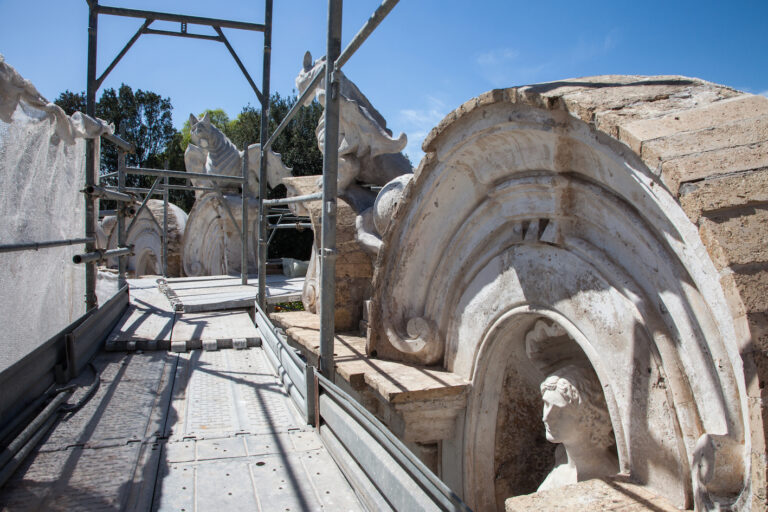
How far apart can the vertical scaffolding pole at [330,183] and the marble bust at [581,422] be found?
1.06 metres

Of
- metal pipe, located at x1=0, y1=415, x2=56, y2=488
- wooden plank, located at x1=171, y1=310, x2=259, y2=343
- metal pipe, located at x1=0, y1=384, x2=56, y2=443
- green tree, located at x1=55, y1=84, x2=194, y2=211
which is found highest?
green tree, located at x1=55, y1=84, x2=194, y2=211

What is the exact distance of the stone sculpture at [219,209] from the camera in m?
10.4

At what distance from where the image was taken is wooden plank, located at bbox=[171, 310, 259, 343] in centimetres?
398

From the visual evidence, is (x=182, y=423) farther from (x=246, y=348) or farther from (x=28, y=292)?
(x=246, y=348)

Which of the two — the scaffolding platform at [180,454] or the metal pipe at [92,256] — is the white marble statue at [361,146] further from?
the scaffolding platform at [180,454]

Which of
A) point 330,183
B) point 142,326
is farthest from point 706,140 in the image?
point 142,326

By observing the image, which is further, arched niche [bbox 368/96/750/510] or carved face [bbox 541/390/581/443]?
carved face [bbox 541/390/581/443]

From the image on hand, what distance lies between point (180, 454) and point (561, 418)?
5.26 feet

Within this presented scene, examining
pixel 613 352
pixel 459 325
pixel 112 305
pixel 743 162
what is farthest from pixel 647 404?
pixel 112 305

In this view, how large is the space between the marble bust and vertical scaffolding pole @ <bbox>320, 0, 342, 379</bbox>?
106cm

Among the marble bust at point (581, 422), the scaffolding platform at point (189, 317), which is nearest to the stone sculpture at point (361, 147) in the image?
the scaffolding platform at point (189, 317)

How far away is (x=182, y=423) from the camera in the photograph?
2.36 m

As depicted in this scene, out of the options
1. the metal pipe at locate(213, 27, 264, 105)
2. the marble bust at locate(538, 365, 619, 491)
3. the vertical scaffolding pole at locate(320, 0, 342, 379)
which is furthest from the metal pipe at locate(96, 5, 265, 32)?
the marble bust at locate(538, 365, 619, 491)

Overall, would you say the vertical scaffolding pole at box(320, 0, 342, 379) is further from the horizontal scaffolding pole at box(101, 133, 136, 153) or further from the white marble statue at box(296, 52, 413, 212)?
the horizontal scaffolding pole at box(101, 133, 136, 153)
